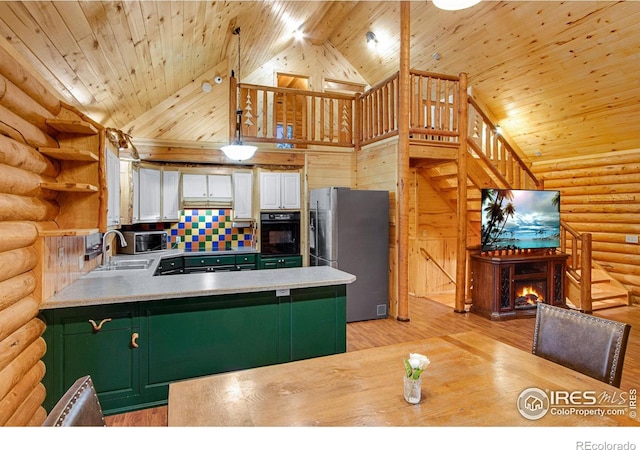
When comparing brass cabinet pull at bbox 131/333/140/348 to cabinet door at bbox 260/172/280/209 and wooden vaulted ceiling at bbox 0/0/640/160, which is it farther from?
cabinet door at bbox 260/172/280/209

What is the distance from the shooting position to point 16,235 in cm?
199

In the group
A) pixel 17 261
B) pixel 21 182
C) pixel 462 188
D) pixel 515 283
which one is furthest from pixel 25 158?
pixel 515 283

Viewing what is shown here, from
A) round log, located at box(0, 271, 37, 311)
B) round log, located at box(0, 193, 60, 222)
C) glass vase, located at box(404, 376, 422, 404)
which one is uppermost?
round log, located at box(0, 193, 60, 222)

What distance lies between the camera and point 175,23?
3.18 metres

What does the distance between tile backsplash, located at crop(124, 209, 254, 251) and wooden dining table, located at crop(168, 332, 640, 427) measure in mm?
4678

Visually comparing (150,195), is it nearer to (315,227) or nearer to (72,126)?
(315,227)

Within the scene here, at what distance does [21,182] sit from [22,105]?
1.43 feet

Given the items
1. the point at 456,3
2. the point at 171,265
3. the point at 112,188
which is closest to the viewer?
the point at 456,3

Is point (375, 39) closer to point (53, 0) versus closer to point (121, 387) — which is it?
point (53, 0)

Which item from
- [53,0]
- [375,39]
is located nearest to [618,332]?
[53,0]

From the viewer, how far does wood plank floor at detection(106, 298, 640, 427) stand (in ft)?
13.1

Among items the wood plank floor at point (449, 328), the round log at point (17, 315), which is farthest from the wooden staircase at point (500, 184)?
the round log at point (17, 315)

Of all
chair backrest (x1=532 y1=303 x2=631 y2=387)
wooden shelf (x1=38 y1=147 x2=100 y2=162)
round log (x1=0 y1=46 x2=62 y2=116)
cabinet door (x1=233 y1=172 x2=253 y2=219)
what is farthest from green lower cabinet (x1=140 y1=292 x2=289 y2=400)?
cabinet door (x1=233 y1=172 x2=253 y2=219)

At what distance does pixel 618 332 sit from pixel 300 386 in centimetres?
146
